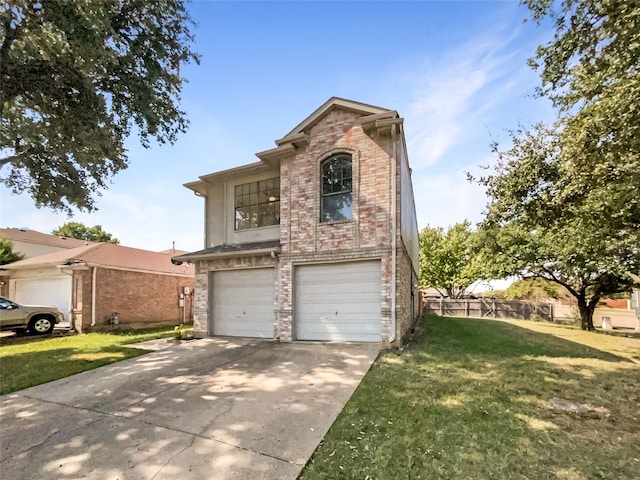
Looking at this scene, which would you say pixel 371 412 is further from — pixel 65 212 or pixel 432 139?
pixel 65 212

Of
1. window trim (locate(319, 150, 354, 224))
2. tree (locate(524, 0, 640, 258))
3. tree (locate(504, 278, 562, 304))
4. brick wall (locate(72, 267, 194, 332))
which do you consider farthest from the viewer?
tree (locate(504, 278, 562, 304))

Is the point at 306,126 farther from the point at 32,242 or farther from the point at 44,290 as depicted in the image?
the point at 32,242

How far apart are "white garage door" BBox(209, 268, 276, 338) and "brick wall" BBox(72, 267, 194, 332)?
6.34 metres

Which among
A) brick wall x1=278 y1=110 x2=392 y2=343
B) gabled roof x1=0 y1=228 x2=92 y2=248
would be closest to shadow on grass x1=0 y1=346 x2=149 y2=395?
brick wall x1=278 y1=110 x2=392 y2=343

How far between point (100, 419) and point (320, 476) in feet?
11.3

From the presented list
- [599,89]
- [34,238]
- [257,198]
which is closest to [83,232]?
[34,238]

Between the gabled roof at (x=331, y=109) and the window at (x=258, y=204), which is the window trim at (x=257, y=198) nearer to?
the window at (x=258, y=204)

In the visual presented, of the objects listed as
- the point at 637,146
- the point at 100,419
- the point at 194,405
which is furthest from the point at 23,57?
the point at 637,146

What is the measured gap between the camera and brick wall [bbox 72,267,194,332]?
1348 centimetres

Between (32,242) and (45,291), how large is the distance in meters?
14.3

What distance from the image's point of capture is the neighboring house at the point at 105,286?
13562mm

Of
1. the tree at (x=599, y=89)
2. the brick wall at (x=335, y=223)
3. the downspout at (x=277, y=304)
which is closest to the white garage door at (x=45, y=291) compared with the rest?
the downspout at (x=277, y=304)

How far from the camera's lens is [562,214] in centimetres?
1023

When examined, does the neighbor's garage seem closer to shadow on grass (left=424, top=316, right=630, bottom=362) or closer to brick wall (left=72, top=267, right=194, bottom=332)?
brick wall (left=72, top=267, right=194, bottom=332)
